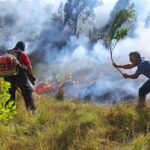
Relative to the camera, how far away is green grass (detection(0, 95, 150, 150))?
22.7 ft

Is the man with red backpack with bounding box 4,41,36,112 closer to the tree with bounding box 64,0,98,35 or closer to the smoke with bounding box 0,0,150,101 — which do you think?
the smoke with bounding box 0,0,150,101

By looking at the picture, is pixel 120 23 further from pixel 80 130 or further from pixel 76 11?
pixel 76 11

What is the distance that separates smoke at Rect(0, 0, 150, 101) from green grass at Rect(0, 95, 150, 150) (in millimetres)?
8207

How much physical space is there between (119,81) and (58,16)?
2749cm

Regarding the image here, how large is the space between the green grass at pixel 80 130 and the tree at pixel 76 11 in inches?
1438

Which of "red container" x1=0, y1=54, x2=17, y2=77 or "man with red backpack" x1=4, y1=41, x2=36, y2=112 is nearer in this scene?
"red container" x1=0, y1=54, x2=17, y2=77

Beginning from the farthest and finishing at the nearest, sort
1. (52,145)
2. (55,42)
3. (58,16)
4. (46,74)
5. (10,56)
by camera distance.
Answer: (58,16) → (55,42) → (46,74) → (10,56) → (52,145)

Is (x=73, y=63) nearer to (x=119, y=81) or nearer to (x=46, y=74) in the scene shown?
(x=46, y=74)

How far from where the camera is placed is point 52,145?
691 cm

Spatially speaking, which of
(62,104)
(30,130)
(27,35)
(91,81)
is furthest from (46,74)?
(27,35)

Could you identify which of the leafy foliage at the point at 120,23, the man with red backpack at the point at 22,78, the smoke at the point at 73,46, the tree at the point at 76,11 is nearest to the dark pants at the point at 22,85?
the man with red backpack at the point at 22,78

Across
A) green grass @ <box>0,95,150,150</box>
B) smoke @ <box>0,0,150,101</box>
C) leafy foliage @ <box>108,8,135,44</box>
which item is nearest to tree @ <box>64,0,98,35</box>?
smoke @ <box>0,0,150,101</box>

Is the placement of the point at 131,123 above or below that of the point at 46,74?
above

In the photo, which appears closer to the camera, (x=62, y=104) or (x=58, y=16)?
(x=62, y=104)
